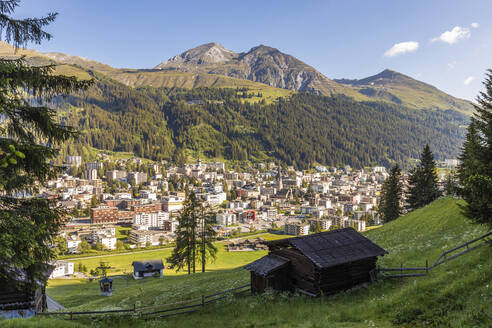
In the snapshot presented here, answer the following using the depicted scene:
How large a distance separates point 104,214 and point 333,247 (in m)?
179

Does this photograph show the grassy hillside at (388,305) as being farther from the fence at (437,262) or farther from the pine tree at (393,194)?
the pine tree at (393,194)

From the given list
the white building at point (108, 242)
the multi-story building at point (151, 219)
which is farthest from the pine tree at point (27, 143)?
the multi-story building at point (151, 219)

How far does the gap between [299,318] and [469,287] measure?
28.4ft

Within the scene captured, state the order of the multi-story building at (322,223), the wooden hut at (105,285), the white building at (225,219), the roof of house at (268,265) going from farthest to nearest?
the white building at (225,219), the multi-story building at (322,223), the wooden hut at (105,285), the roof of house at (268,265)

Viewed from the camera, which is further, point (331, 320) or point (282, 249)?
point (282, 249)

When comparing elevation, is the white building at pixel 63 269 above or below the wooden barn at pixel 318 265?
below

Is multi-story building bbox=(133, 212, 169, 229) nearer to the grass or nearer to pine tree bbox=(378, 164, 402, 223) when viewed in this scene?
the grass

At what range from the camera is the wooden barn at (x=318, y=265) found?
70.9ft

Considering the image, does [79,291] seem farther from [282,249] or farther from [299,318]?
[299,318]

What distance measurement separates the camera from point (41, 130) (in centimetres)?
1098

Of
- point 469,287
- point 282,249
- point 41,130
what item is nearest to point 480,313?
point 469,287

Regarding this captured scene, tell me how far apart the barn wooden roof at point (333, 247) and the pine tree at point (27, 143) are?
52.9ft

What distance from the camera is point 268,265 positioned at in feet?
76.5

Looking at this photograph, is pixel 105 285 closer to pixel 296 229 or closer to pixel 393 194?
pixel 393 194
